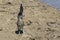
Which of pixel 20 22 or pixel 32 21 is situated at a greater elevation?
pixel 20 22

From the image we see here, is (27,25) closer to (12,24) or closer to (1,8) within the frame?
(12,24)

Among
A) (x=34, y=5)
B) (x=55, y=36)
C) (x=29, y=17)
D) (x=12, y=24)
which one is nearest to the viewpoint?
(x=55, y=36)

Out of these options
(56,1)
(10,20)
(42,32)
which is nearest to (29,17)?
(10,20)

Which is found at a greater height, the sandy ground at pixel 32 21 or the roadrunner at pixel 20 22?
the roadrunner at pixel 20 22

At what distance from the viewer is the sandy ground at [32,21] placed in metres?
9.71

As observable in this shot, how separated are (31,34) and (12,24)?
110cm

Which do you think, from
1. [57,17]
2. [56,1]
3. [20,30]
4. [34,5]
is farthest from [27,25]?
[56,1]

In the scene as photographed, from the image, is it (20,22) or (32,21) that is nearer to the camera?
(20,22)

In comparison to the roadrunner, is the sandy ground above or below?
below

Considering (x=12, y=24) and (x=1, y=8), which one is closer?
(x=12, y=24)

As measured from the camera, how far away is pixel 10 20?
11.3m

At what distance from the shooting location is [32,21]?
37.3 ft

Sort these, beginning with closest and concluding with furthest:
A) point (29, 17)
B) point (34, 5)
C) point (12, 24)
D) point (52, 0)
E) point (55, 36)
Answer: point (55, 36), point (12, 24), point (29, 17), point (34, 5), point (52, 0)

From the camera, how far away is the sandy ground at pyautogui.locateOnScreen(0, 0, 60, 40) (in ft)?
31.9
